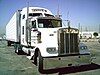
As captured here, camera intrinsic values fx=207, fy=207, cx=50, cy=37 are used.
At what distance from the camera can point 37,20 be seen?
1091cm

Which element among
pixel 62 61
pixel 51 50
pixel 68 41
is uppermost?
pixel 68 41

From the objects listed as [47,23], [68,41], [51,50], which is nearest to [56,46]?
[51,50]

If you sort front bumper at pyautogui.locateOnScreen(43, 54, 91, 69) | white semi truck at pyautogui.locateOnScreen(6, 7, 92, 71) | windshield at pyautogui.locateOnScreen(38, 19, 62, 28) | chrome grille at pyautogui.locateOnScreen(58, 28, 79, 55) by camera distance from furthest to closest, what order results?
windshield at pyautogui.locateOnScreen(38, 19, 62, 28) < chrome grille at pyautogui.locateOnScreen(58, 28, 79, 55) < white semi truck at pyautogui.locateOnScreen(6, 7, 92, 71) < front bumper at pyautogui.locateOnScreen(43, 54, 91, 69)

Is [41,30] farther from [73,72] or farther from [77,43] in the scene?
[73,72]

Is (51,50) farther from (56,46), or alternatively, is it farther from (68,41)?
(68,41)

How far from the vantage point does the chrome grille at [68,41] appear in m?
9.33

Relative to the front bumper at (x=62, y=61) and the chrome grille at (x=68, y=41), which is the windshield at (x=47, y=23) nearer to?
the chrome grille at (x=68, y=41)

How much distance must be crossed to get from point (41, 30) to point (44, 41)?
2.51ft

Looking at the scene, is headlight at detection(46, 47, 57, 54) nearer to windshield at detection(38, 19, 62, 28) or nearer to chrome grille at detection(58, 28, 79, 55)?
chrome grille at detection(58, 28, 79, 55)

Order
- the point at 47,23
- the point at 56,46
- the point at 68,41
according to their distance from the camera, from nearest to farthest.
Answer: the point at 56,46, the point at 68,41, the point at 47,23

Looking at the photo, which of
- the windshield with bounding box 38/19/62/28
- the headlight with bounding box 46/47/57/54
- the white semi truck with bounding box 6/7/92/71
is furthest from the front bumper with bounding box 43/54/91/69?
the windshield with bounding box 38/19/62/28

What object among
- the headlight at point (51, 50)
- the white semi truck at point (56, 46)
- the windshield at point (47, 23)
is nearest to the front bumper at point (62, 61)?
the white semi truck at point (56, 46)

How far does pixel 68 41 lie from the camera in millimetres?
9500

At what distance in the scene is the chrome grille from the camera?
30.6 ft
